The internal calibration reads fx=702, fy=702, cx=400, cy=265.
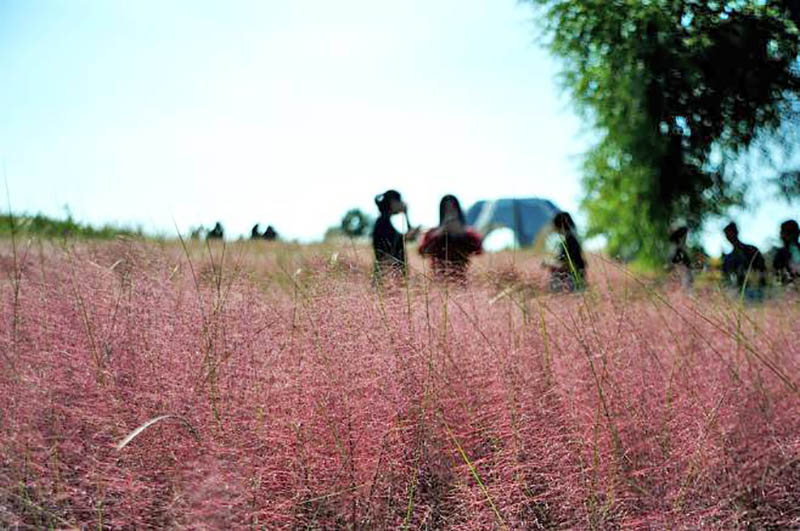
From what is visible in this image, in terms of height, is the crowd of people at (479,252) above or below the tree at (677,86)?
below

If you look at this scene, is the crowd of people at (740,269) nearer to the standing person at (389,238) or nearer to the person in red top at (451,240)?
the person in red top at (451,240)

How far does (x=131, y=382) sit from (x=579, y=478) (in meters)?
1.16

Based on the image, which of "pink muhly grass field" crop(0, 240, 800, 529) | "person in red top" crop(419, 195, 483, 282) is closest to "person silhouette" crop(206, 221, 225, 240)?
"pink muhly grass field" crop(0, 240, 800, 529)

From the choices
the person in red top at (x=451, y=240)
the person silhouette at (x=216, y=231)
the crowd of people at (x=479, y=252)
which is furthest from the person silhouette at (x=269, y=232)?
the person in red top at (x=451, y=240)

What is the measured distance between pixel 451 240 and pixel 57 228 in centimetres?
245

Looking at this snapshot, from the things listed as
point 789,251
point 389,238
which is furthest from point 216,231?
point 789,251

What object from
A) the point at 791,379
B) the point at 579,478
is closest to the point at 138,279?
the point at 579,478

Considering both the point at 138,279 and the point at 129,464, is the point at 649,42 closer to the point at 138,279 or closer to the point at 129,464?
the point at 138,279

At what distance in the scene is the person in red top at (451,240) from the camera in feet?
9.96

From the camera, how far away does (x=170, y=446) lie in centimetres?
156

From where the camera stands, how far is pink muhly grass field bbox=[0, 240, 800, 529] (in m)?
1.53

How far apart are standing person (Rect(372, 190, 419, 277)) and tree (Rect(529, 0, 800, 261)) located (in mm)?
6060

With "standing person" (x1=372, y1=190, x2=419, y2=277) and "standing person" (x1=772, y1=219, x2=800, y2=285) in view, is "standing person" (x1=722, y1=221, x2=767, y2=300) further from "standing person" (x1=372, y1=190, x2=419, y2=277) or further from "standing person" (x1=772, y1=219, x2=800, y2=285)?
"standing person" (x1=372, y1=190, x2=419, y2=277)

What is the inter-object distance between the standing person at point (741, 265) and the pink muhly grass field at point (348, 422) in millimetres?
1032
